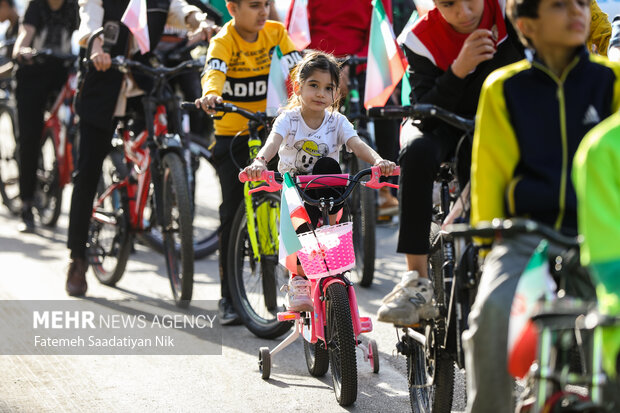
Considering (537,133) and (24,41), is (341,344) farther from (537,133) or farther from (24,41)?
(24,41)

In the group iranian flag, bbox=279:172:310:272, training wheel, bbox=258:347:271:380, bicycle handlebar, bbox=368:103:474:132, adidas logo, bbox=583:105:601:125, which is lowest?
training wheel, bbox=258:347:271:380

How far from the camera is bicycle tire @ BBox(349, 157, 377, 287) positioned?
698 centimetres

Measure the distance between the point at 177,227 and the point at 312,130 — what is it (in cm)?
188

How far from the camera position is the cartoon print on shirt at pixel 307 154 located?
5.27m

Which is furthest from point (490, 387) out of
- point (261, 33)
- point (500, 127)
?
point (261, 33)

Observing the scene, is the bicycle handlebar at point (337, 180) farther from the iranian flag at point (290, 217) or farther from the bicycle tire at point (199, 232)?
the bicycle tire at point (199, 232)

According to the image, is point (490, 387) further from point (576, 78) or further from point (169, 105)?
point (169, 105)

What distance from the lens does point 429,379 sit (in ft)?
14.0

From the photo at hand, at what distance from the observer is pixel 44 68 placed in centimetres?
923

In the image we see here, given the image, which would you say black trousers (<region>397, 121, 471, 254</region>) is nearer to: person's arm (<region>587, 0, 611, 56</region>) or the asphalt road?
the asphalt road

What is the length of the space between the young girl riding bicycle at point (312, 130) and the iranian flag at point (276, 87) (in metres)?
0.59

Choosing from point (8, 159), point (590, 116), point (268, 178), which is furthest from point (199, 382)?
point (8, 159)

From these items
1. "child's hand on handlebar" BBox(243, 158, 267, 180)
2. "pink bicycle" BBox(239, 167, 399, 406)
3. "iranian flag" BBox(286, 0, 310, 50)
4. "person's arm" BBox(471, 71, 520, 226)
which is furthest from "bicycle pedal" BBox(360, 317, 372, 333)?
"iranian flag" BBox(286, 0, 310, 50)

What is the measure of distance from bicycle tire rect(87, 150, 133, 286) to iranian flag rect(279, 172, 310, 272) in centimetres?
275
